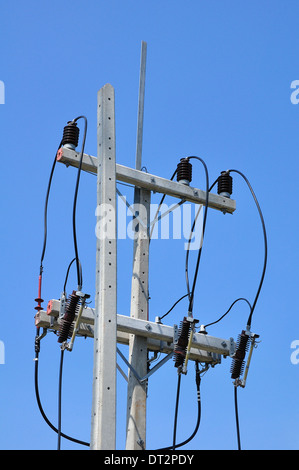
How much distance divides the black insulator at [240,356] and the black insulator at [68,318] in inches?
74.2

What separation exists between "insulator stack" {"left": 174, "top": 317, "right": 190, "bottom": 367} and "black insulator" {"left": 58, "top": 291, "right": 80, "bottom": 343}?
110cm

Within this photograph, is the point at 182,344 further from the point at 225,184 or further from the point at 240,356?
the point at 225,184

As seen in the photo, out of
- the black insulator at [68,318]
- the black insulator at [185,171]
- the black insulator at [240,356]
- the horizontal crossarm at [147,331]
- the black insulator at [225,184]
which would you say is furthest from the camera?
the black insulator at [225,184]

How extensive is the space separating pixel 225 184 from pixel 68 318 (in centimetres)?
269

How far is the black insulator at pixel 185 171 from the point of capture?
9234 millimetres

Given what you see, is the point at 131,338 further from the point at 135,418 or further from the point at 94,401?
the point at 94,401

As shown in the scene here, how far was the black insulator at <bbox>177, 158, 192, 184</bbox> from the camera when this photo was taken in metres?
9.23

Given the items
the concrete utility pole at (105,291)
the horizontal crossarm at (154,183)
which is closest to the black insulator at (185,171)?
the horizontal crossarm at (154,183)

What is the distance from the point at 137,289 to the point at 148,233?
654mm

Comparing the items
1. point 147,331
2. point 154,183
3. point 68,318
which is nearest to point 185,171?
point 154,183

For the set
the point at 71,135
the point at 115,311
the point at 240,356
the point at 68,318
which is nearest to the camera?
the point at 115,311

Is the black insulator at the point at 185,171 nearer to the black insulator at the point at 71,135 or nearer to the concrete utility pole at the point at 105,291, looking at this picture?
the black insulator at the point at 71,135

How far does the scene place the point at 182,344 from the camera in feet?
27.1
